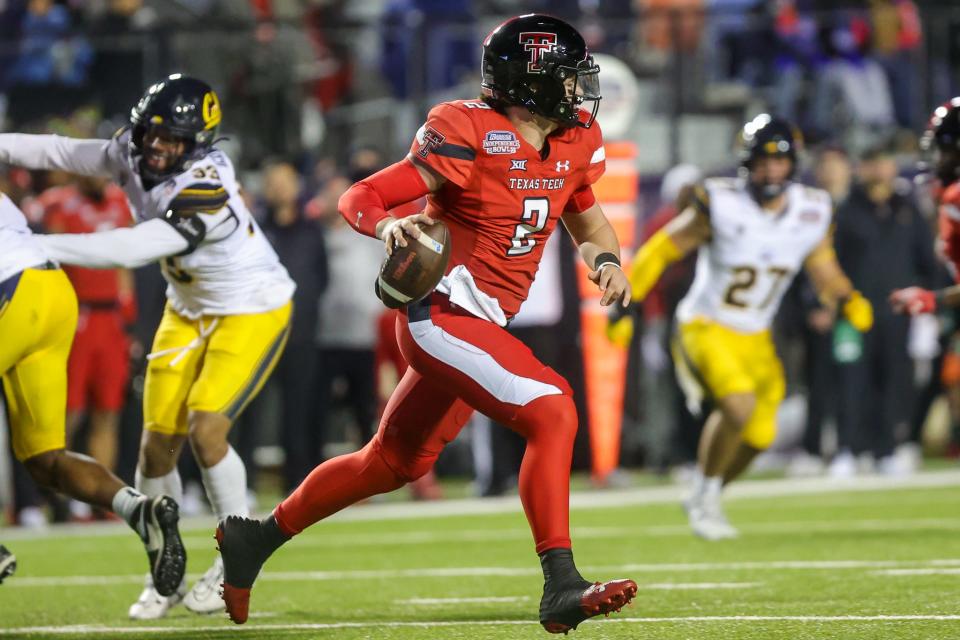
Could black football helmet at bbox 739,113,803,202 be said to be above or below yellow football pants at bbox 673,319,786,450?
above

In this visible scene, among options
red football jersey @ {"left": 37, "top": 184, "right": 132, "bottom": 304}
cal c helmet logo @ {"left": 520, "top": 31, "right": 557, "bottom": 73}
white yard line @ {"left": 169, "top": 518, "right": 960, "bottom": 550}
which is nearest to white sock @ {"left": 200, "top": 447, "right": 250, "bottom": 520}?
cal c helmet logo @ {"left": 520, "top": 31, "right": 557, "bottom": 73}

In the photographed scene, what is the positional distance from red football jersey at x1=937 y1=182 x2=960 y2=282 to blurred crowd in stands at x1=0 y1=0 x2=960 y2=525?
4253 millimetres

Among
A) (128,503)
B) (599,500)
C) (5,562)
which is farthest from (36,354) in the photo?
(599,500)

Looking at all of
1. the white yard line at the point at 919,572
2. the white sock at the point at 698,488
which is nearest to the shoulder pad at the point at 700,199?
the white sock at the point at 698,488

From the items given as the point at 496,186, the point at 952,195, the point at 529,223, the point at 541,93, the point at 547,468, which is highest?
the point at 541,93

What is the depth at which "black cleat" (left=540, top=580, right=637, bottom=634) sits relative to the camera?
4273 millimetres

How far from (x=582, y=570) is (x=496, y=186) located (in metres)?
2.41

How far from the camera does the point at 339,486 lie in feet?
16.6

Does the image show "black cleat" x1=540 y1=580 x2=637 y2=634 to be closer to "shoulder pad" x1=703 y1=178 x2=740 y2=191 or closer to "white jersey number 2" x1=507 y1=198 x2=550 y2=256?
"white jersey number 2" x1=507 y1=198 x2=550 y2=256

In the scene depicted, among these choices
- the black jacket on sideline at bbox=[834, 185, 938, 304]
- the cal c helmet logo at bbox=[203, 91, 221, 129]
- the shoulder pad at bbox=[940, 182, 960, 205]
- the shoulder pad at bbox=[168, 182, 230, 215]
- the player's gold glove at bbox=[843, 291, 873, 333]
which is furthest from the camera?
the black jacket on sideline at bbox=[834, 185, 938, 304]

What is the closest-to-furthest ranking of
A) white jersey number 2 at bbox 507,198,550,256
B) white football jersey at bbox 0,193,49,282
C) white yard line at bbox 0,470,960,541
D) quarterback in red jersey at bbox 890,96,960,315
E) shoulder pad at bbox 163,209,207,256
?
white jersey number 2 at bbox 507,198,550,256 < white football jersey at bbox 0,193,49,282 < shoulder pad at bbox 163,209,207,256 < quarterback in red jersey at bbox 890,96,960,315 < white yard line at bbox 0,470,960,541

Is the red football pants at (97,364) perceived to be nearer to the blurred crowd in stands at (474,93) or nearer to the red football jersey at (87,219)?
the red football jersey at (87,219)

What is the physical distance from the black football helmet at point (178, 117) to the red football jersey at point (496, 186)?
1.18m

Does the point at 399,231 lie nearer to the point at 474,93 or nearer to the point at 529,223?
the point at 529,223
